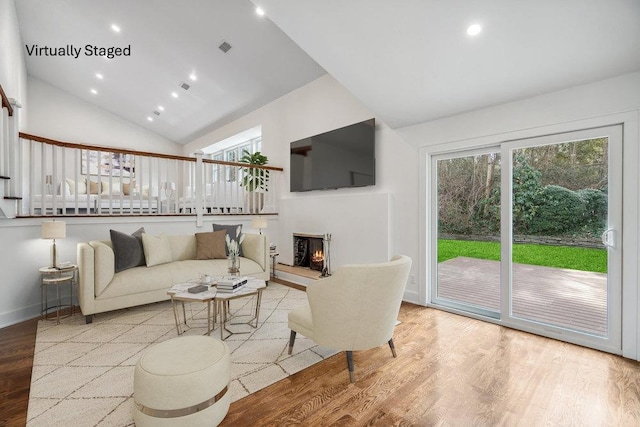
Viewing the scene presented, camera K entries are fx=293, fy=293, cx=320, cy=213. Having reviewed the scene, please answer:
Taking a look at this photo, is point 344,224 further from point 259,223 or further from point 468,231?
point 468,231

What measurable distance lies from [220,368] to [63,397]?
46.9 inches

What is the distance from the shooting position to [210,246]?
4.28 meters

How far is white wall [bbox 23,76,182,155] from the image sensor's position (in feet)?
23.7

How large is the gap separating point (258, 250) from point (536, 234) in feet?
11.6

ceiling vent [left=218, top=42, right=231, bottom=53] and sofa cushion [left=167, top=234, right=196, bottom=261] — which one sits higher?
ceiling vent [left=218, top=42, right=231, bottom=53]

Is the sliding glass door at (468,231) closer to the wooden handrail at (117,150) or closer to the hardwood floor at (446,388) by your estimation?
the hardwood floor at (446,388)

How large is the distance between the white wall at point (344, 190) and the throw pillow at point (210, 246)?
1652 millimetres

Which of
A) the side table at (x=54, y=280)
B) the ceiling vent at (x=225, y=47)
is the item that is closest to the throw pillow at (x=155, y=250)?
the side table at (x=54, y=280)

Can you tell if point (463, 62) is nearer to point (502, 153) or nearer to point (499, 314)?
point (502, 153)

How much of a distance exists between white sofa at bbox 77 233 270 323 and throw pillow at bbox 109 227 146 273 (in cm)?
7

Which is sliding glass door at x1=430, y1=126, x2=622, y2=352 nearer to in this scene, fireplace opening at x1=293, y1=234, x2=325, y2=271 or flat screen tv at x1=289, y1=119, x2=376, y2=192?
flat screen tv at x1=289, y1=119, x2=376, y2=192

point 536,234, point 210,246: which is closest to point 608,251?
point 536,234

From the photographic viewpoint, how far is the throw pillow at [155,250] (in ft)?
12.3

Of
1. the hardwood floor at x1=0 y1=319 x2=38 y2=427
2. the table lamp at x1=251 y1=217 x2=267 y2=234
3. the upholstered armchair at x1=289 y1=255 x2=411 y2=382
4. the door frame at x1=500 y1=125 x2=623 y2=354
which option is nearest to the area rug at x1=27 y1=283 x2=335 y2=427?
the hardwood floor at x1=0 y1=319 x2=38 y2=427
